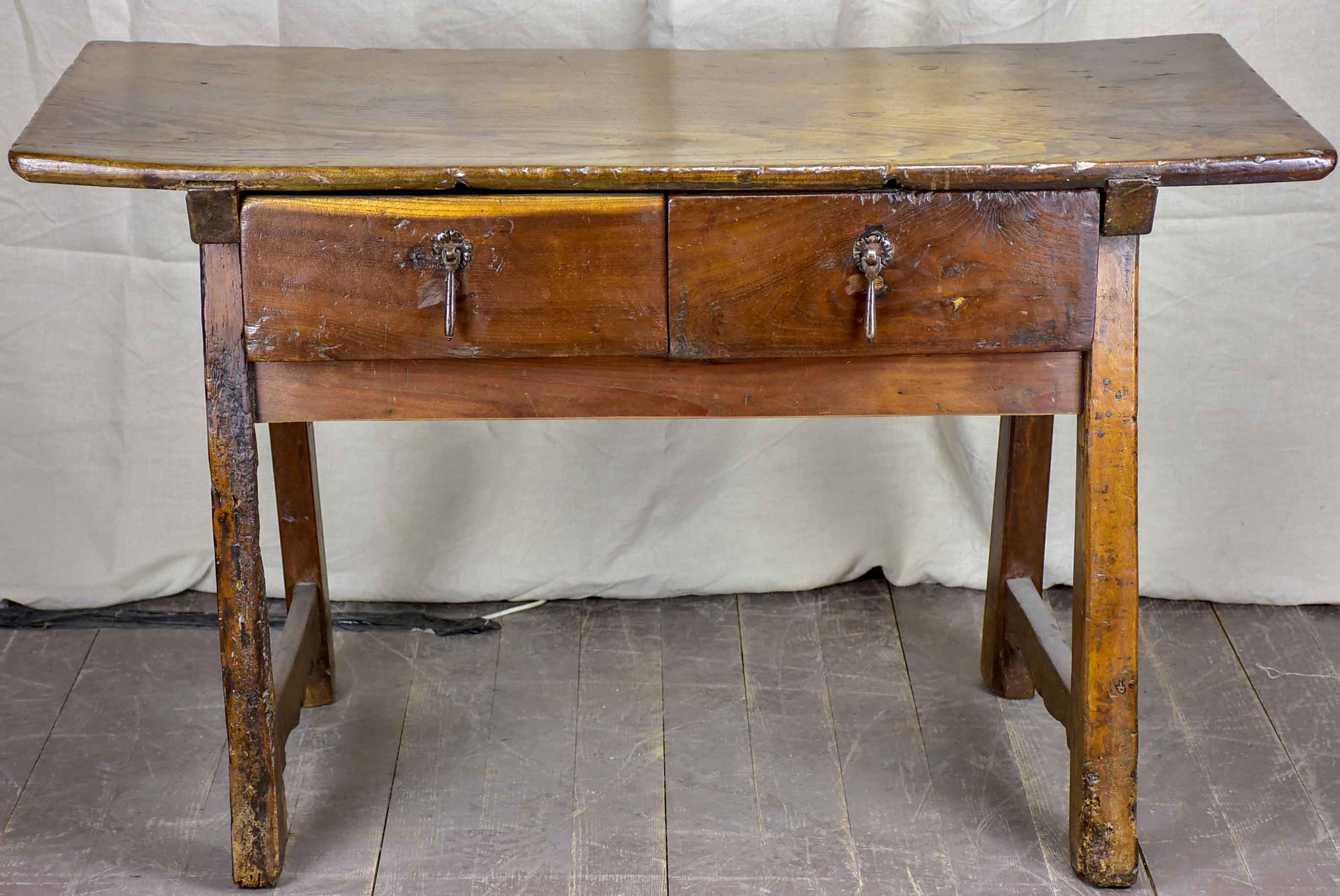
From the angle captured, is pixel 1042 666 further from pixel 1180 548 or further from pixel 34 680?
pixel 34 680

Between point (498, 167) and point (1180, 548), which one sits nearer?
point (498, 167)

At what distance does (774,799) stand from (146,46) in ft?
3.92

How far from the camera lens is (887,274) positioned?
1.39 m

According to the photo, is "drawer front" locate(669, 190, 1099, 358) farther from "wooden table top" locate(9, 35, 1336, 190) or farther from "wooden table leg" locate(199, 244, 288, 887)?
"wooden table leg" locate(199, 244, 288, 887)

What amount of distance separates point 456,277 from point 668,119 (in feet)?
0.99

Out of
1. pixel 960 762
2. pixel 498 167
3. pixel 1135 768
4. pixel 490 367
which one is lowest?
pixel 960 762

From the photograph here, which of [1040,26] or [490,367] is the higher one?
[1040,26]

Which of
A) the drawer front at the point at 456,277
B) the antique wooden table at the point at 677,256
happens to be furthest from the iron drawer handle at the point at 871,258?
the drawer front at the point at 456,277

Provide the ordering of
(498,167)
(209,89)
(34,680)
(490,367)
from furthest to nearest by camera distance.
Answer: (34,680)
(209,89)
(490,367)
(498,167)

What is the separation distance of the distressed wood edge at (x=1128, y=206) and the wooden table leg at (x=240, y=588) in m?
0.84

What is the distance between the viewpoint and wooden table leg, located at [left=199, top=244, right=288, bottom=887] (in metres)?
1.41

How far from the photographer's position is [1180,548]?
228 cm

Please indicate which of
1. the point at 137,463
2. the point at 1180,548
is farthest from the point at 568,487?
the point at 1180,548

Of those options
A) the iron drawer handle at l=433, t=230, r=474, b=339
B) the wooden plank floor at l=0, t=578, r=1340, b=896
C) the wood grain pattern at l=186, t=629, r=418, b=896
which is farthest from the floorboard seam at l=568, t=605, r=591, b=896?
the iron drawer handle at l=433, t=230, r=474, b=339
